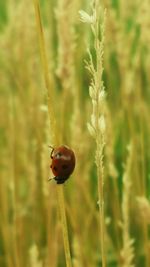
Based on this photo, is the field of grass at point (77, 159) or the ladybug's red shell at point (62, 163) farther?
the field of grass at point (77, 159)

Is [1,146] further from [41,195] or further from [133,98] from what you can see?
[133,98]

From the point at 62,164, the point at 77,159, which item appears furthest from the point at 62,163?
the point at 77,159

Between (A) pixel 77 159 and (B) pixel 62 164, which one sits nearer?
(B) pixel 62 164

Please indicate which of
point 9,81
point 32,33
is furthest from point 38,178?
point 9,81

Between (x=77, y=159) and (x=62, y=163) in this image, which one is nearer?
(x=62, y=163)

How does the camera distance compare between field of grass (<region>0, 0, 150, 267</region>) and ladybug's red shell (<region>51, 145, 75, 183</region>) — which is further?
field of grass (<region>0, 0, 150, 267</region>)

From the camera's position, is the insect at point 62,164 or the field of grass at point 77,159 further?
the field of grass at point 77,159

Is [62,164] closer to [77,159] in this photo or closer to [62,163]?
[62,163]
